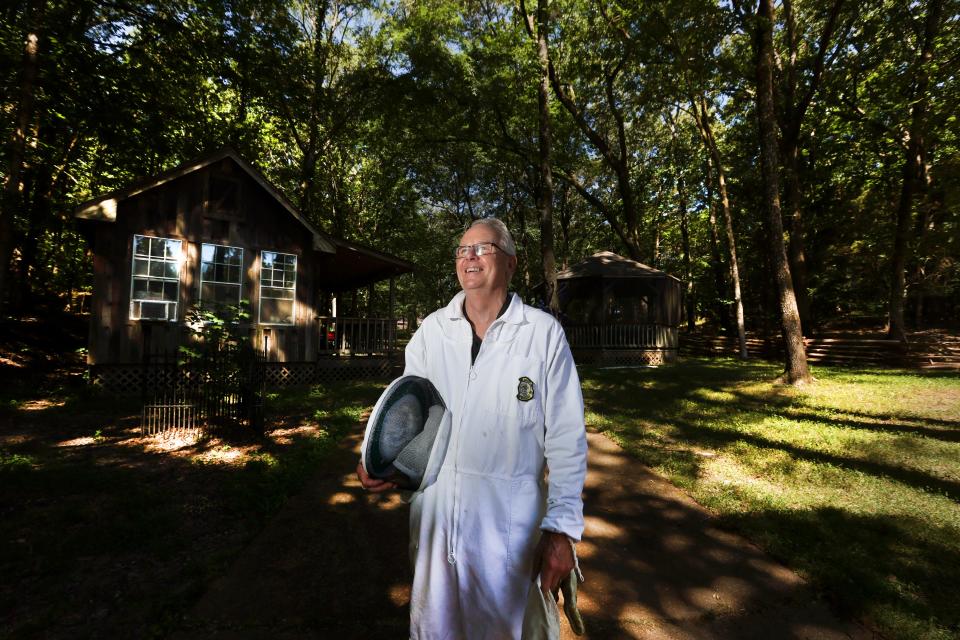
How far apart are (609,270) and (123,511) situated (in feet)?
63.0

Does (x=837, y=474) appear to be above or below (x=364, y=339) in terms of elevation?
below

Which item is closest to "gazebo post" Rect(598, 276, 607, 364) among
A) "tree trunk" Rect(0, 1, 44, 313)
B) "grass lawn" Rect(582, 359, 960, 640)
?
"grass lawn" Rect(582, 359, 960, 640)

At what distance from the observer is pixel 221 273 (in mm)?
12008

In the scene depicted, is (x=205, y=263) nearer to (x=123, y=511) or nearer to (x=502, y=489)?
(x=123, y=511)

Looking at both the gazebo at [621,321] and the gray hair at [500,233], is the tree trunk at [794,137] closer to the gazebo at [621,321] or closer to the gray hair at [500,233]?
the gazebo at [621,321]

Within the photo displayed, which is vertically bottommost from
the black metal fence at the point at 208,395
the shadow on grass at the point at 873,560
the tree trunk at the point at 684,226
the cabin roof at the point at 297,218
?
the shadow on grass at the point at 873,560

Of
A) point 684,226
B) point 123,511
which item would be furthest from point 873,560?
point 684,226

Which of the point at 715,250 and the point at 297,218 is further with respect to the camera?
the point at 715,250

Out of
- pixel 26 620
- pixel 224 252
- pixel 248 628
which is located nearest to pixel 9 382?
pixel 224 252

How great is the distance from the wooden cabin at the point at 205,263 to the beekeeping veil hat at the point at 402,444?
9.60 m

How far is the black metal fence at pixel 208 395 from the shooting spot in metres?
7.06

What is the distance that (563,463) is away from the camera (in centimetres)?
169

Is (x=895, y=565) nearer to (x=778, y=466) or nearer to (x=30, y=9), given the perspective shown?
(x=778, y=466)

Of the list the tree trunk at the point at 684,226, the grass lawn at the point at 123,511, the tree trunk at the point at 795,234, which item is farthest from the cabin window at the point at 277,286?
the tree trunk at the point at 684,226
